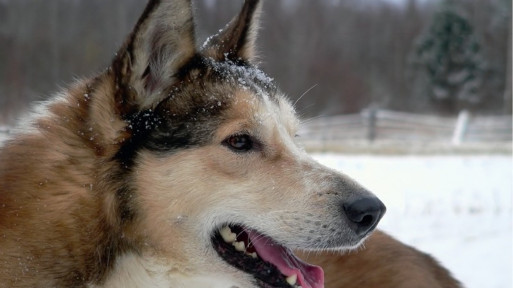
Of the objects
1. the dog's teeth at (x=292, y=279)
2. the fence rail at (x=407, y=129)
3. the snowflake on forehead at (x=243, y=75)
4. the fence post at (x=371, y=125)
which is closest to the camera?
the dog's teeth at (x=292, y=279)

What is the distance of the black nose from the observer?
2.73 m

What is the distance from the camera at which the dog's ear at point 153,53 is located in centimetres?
273

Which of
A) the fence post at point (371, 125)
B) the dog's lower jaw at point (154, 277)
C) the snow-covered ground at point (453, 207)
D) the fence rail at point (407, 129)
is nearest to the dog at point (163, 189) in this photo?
the dog's lower jaw at point (154, 277)

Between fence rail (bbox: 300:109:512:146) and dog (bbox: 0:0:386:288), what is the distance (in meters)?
22.8

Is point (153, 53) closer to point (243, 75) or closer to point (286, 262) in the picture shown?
point (243, 75)

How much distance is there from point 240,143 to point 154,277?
2.39 ft

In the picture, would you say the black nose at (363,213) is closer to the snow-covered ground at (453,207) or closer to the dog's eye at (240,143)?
the dog's eye at (240,143)

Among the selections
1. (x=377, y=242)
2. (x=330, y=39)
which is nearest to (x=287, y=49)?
(x=330, y=39)

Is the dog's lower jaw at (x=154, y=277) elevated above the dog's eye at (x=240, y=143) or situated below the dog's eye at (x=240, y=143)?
below

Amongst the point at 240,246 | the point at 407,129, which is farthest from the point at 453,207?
the point at 407,129

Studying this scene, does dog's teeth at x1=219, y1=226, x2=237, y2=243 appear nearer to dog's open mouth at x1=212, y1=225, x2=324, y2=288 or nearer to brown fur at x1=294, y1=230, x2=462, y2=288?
dog's open mouth at x1=212, y1=225, x2=324, y2=288

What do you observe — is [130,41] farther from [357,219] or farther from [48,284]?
[357,219]

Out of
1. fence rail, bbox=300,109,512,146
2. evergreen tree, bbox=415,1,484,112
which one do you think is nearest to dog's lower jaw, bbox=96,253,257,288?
fence rail, bbox=300,109,512,146

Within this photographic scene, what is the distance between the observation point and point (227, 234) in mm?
2869
